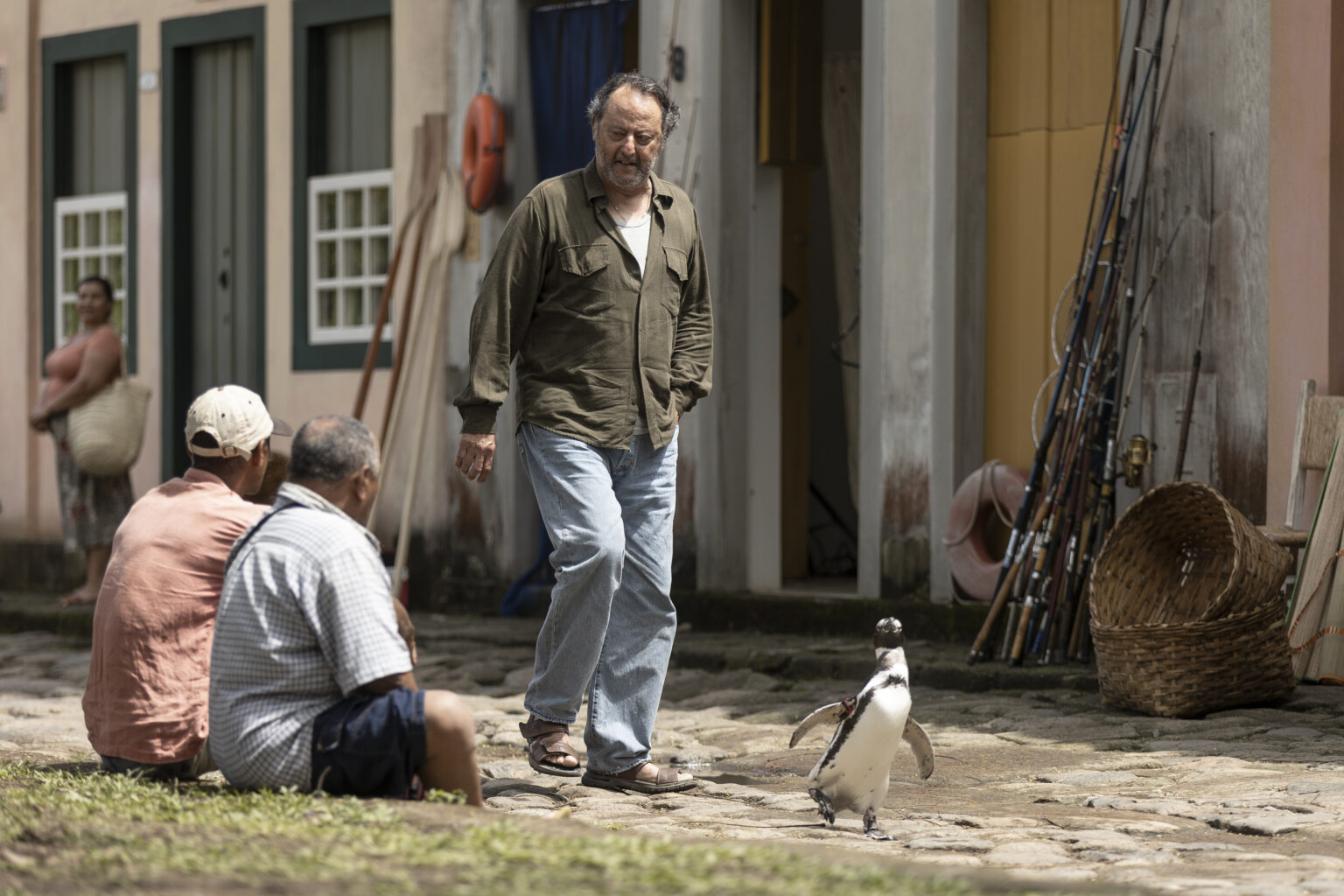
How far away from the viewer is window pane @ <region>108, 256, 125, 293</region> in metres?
13.8

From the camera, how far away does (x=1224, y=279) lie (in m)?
8.62

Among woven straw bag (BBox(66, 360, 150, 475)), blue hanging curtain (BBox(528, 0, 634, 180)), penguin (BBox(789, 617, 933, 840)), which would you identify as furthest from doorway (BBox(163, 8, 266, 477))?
penguin (BBox(789, 617, 933, 840))

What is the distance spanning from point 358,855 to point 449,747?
2.37 ft

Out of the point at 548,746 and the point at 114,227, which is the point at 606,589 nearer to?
the point at 548,746

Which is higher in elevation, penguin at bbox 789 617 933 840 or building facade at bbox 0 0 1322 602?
building facade at bbox 0 0 1322 602

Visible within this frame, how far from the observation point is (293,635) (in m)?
4.54

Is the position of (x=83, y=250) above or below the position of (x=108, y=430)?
above

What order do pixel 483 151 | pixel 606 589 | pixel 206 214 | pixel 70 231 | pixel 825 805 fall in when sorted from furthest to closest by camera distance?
pixel 70 231 → pixel 206 214 → pixel 483 151 → pixel 606 589 → pixel 825 805

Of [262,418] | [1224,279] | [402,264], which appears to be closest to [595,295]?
[262,418]

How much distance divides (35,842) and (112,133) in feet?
34.9

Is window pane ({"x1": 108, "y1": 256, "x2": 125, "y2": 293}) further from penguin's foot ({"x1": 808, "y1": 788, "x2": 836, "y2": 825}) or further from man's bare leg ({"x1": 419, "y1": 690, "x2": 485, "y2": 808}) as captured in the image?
man's bare leg ({"x1": 419, "y1": 690, "x2": 485, "y2": 808})

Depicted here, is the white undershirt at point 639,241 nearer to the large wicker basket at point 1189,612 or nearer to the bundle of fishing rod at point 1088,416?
the large wicker basket at point 1189,612

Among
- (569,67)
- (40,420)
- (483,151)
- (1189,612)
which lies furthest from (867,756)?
(40,420)

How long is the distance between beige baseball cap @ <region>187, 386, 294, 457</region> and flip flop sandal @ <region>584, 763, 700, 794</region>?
4.63 feet
